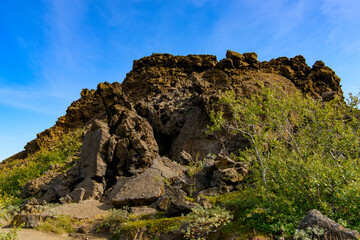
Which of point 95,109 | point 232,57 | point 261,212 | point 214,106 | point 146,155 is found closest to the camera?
point 261,212

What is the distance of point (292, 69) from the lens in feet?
222

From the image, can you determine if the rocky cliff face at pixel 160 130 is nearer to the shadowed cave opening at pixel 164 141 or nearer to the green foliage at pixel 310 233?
the shadowed cave opening at pixel 164 141

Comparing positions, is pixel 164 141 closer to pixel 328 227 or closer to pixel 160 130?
pixel 160 130

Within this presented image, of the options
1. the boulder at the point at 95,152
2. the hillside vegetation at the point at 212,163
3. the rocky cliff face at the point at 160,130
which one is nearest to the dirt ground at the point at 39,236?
the hillside vegetation at the point at 212,163

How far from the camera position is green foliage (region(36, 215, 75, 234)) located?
15.5 meters

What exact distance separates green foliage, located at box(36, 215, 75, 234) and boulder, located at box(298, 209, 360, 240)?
15862 mm

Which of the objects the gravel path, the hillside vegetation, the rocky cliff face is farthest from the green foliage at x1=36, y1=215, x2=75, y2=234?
the rocky cliff face

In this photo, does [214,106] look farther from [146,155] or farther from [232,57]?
[232,57]

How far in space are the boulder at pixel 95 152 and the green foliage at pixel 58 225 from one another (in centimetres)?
930

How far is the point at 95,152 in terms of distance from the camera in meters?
28.6

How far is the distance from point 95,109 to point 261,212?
73.3m

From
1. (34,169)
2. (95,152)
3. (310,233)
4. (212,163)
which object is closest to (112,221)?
(212,163)

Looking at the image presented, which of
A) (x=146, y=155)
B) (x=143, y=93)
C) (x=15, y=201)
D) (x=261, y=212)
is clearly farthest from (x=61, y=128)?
(x=261, y=212)

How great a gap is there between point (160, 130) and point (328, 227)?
3753 centimetres
